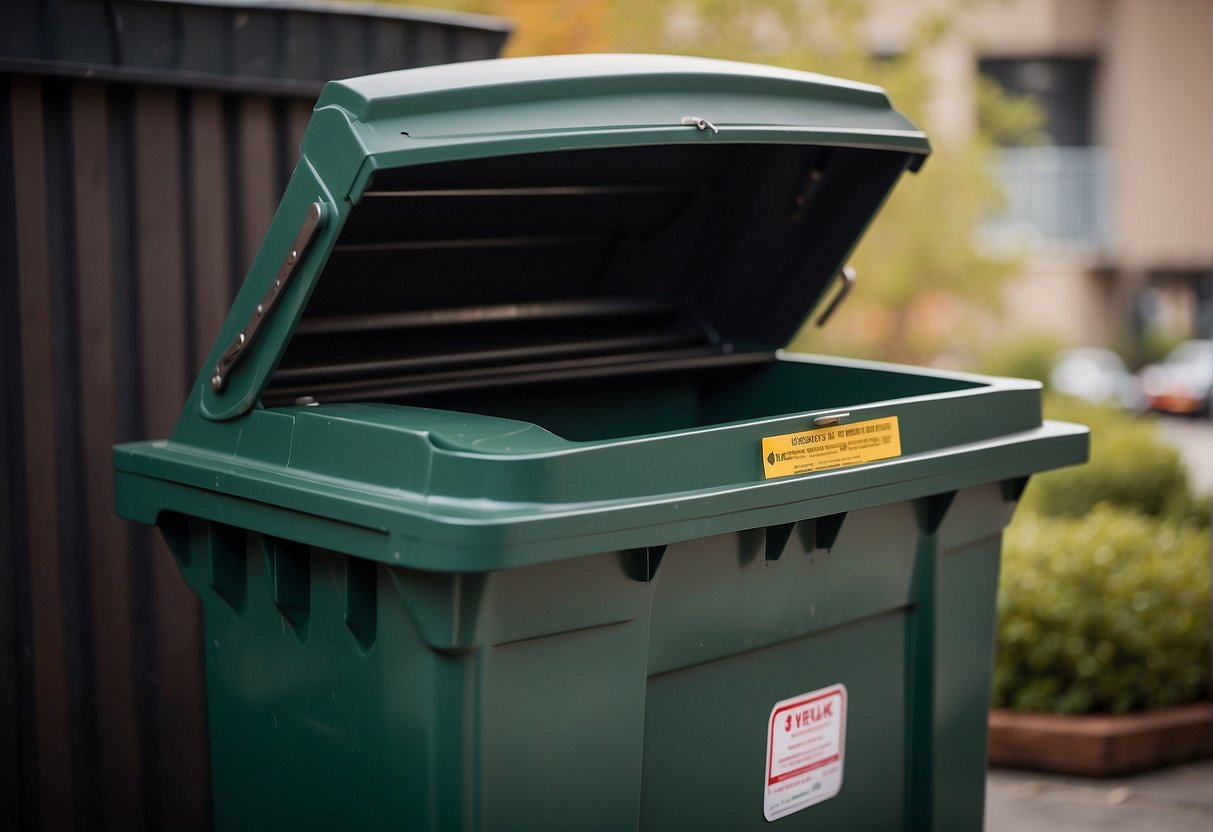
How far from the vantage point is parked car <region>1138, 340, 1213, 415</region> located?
51.9 feet

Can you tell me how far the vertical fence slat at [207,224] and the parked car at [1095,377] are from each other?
1146 cm

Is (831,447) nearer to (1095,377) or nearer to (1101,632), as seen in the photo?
(1101,632)

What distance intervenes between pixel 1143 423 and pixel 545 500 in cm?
560

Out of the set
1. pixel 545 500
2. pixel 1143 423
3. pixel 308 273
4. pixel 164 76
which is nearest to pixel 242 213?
pixel 164 76

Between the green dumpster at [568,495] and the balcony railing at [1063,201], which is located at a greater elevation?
the balcony railing at [1063,201]

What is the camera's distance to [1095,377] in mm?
15320

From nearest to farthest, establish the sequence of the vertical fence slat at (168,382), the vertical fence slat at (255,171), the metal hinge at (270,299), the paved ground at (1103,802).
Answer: the metal hinge at (270,299), the vertical fence slat at (168,382), the vertical fence slat at (255,171), the paved ground at (1103,802)

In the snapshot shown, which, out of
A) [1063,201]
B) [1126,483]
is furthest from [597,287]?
[1063,201]

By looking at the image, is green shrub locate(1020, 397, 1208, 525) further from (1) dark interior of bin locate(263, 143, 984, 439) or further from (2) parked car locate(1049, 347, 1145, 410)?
(2) parked car locate(1049, 347, 1145, 410)

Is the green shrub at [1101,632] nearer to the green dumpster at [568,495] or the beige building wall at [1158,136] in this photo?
the green dumpster at [568,495]

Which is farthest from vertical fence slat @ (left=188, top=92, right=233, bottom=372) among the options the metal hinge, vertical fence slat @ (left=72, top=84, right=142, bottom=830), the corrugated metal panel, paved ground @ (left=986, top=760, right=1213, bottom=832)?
paved ground @ (left=986, top=760, right=1213, bottom=832)

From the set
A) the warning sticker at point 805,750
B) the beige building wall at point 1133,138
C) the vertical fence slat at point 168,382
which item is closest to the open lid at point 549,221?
the vertical fence slat at point 168,382

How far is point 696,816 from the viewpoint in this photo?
2.38 m

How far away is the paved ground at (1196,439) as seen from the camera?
11.8 meters
